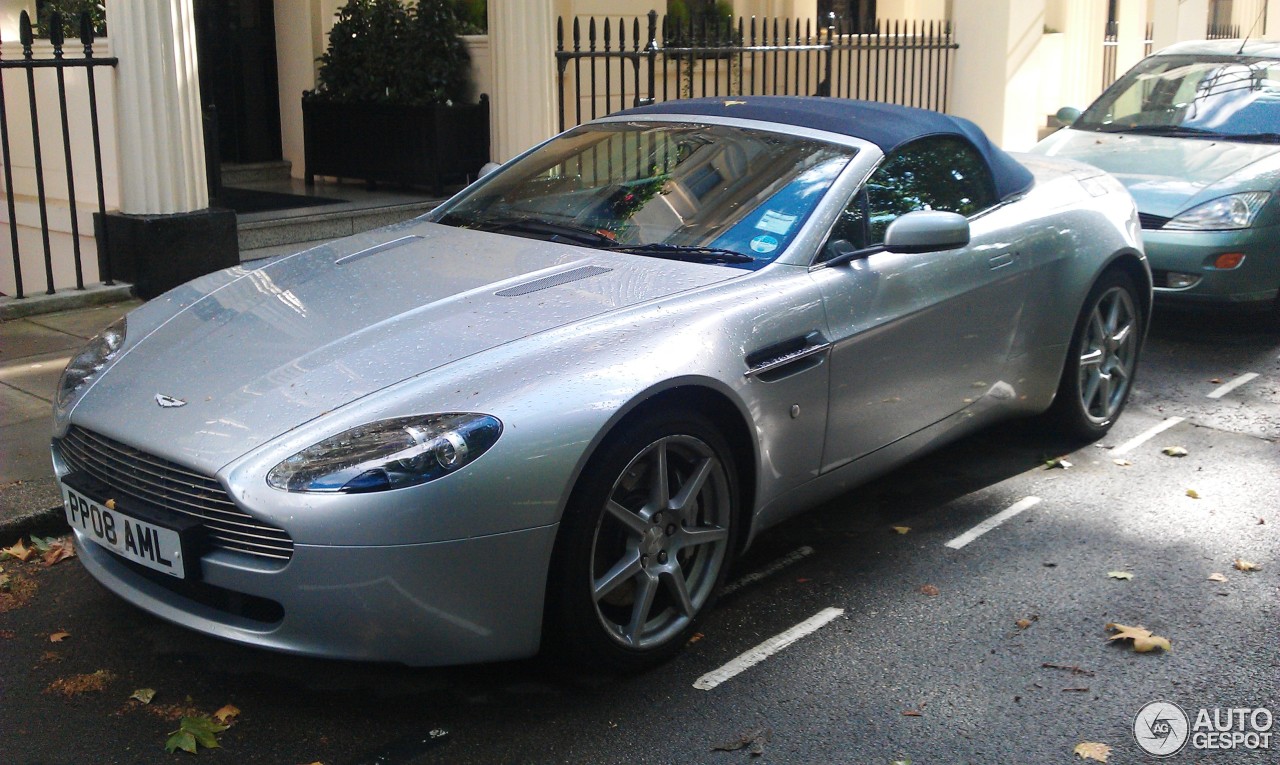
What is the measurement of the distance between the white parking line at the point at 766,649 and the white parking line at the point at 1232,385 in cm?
364

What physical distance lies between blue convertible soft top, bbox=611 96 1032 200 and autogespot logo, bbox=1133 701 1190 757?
2.16m

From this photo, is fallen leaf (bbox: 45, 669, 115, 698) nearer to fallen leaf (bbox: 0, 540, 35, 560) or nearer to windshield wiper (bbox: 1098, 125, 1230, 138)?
fallen leaf (bbox: 0, 540, 35, 560)

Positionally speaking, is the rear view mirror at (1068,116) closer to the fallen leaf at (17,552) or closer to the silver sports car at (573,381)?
the silver sports car at (573,381)

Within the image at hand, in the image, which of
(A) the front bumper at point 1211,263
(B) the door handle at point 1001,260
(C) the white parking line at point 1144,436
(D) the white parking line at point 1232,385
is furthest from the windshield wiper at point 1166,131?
(B) the door handle at point 1001,260

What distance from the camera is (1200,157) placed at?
8227 mm

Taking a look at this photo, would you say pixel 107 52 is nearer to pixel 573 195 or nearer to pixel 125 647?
pixel 573 195

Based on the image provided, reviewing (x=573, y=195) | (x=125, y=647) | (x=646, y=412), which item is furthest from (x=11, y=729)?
(x=573, y=195)

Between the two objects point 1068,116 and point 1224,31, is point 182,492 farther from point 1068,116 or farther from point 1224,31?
point 1224,31

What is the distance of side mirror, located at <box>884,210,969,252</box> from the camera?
433cm

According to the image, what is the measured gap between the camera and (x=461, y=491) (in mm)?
3137

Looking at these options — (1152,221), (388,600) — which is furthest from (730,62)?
(388,600)

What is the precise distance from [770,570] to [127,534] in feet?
6.90

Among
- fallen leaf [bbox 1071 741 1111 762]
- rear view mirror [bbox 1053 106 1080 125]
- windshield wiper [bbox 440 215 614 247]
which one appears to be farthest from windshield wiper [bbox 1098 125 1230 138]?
fallen leaf [bbox 1071 741 1111 762]

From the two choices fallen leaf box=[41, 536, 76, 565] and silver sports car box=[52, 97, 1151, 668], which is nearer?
silver sports car box=[52, 97, 1151, 668]
